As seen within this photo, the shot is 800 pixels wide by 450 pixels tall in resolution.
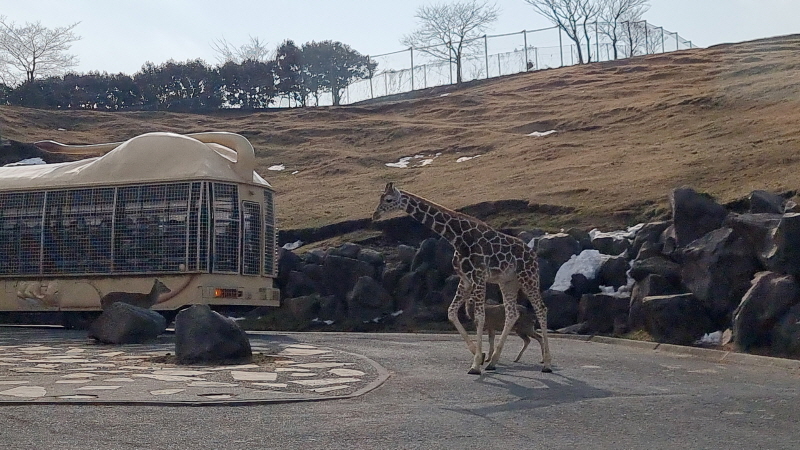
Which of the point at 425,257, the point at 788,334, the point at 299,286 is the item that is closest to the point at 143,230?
the point at 299,286

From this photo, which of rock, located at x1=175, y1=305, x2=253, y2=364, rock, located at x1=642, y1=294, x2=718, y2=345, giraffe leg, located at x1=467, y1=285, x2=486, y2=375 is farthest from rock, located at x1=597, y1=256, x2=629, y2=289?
rock, located at x1=175, y1=305, x2=253, y2=364

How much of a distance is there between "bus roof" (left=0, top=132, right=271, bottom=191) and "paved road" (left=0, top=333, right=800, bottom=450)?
8.59 meters

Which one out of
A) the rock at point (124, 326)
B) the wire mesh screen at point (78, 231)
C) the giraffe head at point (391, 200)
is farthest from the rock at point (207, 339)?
the wire mesh screen at point (78, 231)

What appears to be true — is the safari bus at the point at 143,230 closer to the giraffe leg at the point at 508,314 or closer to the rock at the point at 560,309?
the rock at the point at 560,309

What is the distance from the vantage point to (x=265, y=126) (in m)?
62.2

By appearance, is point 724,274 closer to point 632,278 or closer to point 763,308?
point 763,308

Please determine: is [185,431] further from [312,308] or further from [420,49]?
[420,49]

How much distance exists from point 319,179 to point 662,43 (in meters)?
38.7

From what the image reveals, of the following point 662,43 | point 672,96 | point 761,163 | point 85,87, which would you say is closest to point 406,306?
point 761,163

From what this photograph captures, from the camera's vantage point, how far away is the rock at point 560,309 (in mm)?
21891

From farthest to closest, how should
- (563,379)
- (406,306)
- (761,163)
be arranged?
(761,163)
(406,306)
(563,379)

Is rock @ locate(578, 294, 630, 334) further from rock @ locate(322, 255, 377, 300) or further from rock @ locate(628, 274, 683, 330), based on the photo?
rock @ locate(322, 255, 377, 300)

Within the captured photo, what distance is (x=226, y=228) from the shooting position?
2103 centimetres

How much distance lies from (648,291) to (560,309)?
2466 millimetres
